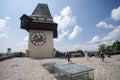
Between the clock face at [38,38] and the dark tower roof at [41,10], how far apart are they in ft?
19.5

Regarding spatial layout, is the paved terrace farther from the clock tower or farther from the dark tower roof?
the dark tower roof

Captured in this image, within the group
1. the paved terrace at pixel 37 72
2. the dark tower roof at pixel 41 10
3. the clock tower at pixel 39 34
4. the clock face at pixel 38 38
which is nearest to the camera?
the paved terrace at pixel 37 72

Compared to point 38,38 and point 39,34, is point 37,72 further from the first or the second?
point 39,34

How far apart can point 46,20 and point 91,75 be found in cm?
2379

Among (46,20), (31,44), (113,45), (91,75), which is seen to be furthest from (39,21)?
(113,45)

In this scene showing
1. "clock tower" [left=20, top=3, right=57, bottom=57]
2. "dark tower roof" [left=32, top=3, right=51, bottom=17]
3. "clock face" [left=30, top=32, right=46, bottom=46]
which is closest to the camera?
"clock tower" [left=20, top=3, right=57, bottom=57]

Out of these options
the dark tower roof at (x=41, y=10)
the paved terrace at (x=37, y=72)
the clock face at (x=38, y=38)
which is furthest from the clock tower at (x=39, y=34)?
the paved terrace at (x=37, y=72)

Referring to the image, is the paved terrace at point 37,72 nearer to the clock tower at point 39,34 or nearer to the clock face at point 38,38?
the clock tower at point 39,34

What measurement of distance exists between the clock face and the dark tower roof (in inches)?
234

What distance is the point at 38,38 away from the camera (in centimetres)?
2636

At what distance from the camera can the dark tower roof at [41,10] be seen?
1150 inches

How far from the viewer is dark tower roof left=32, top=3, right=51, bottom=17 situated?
29219 millimetres

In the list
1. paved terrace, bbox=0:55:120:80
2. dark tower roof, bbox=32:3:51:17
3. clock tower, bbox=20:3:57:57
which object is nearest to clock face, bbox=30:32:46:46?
clock tower, bbox=20:3:57:57

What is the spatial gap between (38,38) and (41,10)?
872 cm
